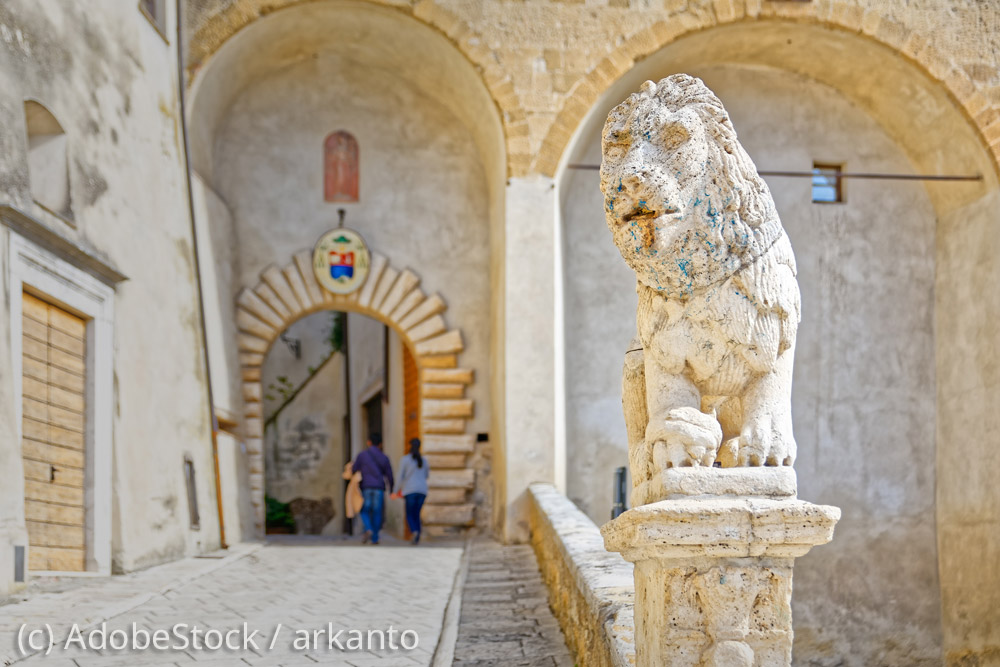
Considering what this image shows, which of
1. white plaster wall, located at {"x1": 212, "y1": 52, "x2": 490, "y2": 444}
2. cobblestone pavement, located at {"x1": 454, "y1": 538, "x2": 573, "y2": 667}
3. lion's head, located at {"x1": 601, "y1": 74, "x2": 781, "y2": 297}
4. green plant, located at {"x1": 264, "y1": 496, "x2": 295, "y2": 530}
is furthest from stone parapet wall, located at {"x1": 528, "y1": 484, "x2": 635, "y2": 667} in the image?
green plant, located at {"x1": 264, "y1": 496, "x2": 295, "y2": 530}

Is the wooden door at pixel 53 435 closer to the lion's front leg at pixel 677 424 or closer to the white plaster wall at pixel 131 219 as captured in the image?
the white plaster wall at pixel 131 219

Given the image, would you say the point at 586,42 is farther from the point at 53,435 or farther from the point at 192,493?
the point at 53,435

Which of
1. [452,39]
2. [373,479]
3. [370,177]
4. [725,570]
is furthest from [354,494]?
[725,570]

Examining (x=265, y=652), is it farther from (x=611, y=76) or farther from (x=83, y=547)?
(x=611, y=76)

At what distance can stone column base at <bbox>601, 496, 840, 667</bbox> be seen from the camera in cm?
259

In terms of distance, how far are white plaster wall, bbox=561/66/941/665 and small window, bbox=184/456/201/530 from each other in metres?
3.28

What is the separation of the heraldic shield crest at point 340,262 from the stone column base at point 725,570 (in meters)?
7.85

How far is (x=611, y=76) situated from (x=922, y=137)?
10.00ft

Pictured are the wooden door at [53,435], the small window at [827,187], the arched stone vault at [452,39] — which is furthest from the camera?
the small window at [827,187]

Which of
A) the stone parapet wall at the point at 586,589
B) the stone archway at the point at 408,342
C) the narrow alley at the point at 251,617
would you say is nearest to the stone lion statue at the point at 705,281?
the stone parapet wall at the point at 586,589

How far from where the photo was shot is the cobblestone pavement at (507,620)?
181 inches

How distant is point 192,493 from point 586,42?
4.81m

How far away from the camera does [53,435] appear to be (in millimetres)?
6176

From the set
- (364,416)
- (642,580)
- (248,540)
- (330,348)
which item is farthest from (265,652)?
(330,348)
